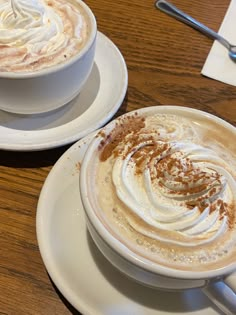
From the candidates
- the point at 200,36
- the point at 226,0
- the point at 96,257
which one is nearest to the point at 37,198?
the point at 96,257

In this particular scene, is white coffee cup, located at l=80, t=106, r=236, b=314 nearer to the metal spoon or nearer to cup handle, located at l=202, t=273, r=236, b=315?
cup handle, located at l=202, t=273, r=236, b=315

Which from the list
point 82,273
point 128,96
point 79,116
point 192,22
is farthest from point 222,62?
point 82,273

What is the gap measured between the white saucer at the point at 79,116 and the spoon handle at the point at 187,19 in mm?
227

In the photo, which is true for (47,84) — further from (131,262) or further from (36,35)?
(131,262)

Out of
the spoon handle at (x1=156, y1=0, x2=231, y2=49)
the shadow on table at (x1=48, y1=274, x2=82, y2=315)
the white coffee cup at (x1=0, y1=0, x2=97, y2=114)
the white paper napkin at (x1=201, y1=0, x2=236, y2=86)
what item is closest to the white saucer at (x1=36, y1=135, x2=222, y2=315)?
the shadow on table at (x1=48, y1=274, x2=82, y2=315)

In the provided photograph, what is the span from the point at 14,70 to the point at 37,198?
0.23 m

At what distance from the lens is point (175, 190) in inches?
24.4

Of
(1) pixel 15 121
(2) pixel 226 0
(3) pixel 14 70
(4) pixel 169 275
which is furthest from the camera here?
(2) pixel 226 0

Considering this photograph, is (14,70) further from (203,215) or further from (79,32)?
(203,215)

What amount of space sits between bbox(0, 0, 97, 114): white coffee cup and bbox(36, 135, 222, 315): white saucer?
165 mm

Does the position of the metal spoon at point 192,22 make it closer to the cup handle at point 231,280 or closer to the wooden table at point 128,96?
the wooden table at point 128,96

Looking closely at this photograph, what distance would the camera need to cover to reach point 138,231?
59 cm

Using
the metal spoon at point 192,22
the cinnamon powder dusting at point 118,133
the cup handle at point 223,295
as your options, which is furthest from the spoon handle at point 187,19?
the cup handle at point 223,295

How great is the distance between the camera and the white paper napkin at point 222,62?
1062mm
